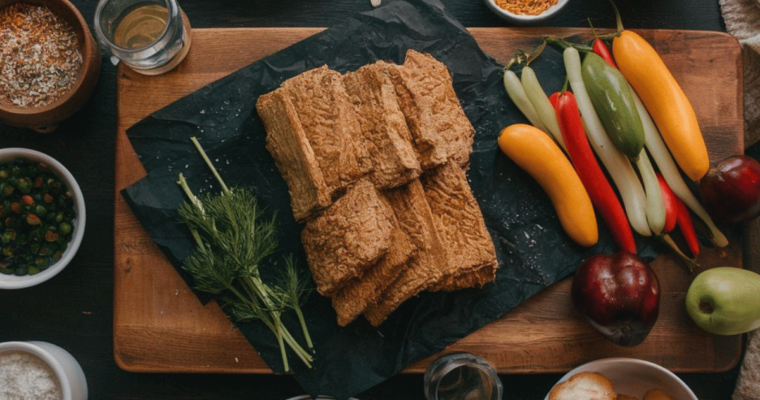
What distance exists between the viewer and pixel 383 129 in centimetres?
280

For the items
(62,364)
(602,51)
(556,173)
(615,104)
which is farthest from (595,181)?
(62,364)

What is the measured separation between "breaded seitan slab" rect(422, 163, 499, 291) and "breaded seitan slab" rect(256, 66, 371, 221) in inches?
14.0

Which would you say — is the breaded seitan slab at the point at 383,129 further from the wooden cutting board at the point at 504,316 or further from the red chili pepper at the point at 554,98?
A: the red chili pepper at the point at 554,98

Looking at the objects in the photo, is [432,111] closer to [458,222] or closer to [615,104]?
[458,222]

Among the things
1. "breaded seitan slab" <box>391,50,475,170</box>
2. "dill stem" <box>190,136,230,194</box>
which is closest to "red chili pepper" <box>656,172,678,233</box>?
"breaded seitan slab" <box>391,50,475,170</box>

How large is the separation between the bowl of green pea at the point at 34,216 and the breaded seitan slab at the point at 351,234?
1200 millimetres

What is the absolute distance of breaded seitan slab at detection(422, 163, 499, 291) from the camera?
9.55 ft

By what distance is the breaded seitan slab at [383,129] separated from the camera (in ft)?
9.09

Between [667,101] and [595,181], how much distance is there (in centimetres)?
52

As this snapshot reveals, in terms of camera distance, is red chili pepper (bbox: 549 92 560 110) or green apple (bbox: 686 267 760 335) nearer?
green apple (bbox: 686 267 760 335)

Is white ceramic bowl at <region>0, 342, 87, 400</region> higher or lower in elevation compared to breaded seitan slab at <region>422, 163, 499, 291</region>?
lower

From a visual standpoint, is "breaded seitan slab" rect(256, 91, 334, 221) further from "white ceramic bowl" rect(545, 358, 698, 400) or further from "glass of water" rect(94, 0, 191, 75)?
"white ceramic bowl" rect(545, 358, 698, 400)

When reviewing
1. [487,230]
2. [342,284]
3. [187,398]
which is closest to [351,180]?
[342,284]

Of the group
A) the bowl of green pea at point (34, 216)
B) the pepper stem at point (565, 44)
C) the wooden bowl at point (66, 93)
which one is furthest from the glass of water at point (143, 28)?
the pepper stem at point (565, 44)
